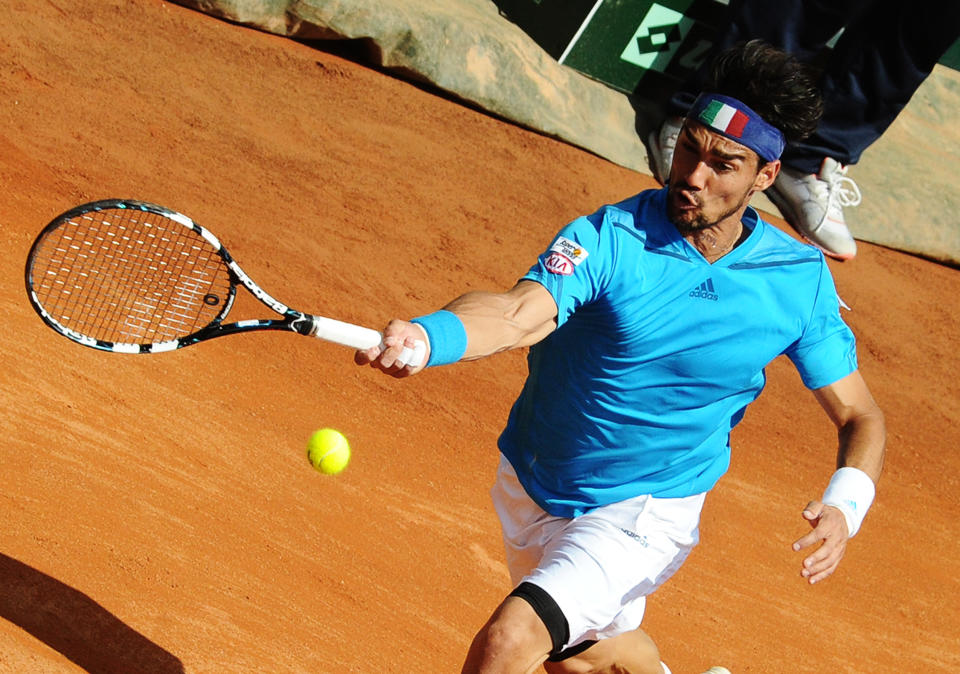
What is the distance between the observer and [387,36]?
8445mm

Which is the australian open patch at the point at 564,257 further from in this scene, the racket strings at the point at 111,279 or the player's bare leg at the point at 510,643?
the racket strings at the point at 111,279

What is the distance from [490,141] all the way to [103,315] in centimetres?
397

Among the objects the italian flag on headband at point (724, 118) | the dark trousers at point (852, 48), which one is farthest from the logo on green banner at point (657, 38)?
the italian flag on headband at point (724, 118)

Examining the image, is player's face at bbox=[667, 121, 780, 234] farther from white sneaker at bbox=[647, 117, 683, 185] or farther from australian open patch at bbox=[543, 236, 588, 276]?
white sneaker at bbox=[647, 117, 683, 185]

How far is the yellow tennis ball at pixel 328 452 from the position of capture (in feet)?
15.9

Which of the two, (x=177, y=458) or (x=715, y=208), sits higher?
(x=715, y=208)

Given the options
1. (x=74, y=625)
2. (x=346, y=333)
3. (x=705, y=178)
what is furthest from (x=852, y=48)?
(x=74, y=625)

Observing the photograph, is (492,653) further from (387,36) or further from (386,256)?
(387,36)

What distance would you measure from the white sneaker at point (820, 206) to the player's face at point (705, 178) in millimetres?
5273

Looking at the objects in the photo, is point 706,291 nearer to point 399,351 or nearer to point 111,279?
point 399,351

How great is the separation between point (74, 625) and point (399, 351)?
219 centimetres

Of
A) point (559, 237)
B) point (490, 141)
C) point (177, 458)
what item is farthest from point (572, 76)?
point (559, 237)

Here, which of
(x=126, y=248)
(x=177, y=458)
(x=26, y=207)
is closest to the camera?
(x=177, y=458)

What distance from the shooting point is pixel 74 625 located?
168 inches
